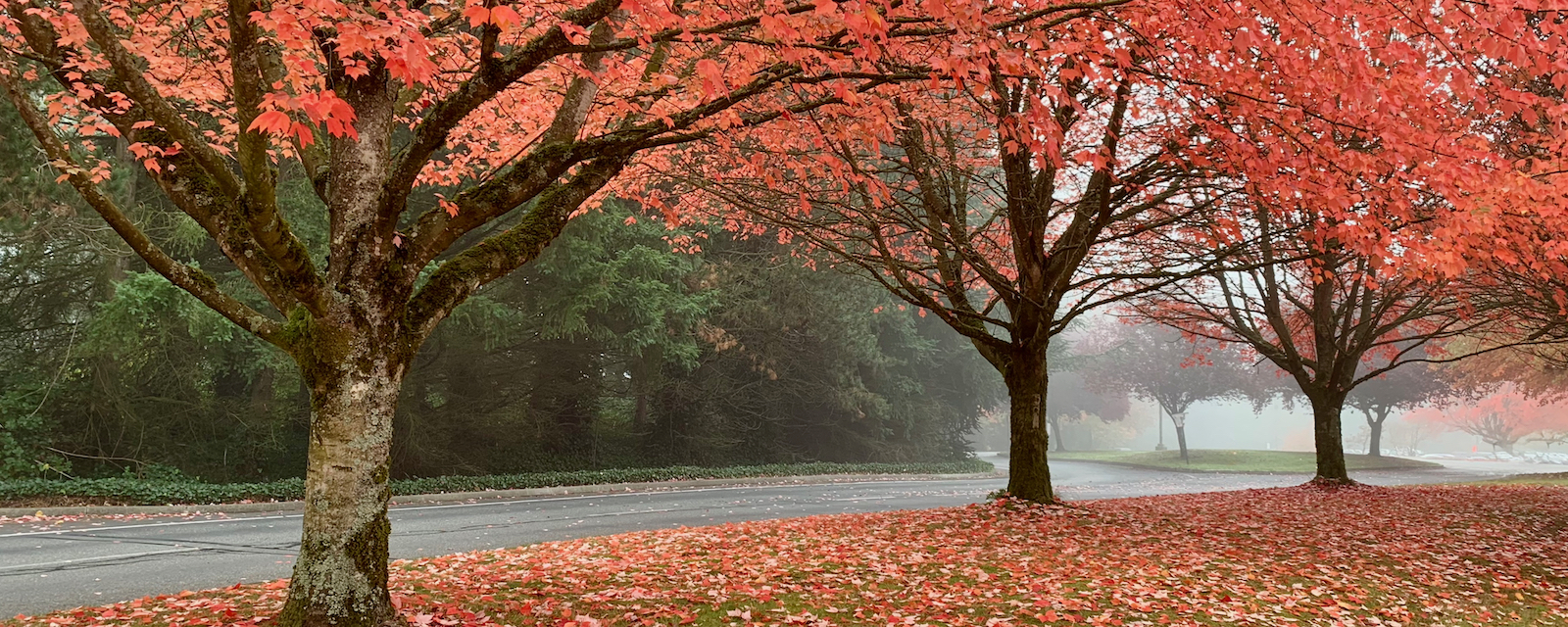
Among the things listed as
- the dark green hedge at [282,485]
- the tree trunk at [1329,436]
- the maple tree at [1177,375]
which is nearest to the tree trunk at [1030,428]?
the tree trunk at [1329,436]


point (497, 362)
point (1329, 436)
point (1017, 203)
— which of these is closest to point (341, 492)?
point (1017, 203)

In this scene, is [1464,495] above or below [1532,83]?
below

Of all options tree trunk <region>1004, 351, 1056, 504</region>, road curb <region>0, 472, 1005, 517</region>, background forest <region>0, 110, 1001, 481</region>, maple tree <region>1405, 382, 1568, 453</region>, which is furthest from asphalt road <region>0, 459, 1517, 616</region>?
maple tree <region>1405, 382, 1568, 453</region>

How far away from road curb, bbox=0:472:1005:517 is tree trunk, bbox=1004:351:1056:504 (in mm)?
10161

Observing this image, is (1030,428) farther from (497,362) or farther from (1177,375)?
(1177,375)

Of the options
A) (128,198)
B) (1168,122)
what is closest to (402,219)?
(128,198)

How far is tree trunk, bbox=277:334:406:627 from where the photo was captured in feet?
16.1

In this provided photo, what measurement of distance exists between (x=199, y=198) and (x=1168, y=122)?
963cm

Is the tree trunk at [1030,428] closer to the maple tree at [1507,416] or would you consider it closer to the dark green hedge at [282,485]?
the dark green hedge at [282,485]

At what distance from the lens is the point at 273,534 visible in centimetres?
1115

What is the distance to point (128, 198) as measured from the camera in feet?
50.3

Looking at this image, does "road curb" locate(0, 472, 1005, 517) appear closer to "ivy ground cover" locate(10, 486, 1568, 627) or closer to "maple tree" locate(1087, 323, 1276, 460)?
"ivy ground cover" locate(10, 486, 1568, 627)

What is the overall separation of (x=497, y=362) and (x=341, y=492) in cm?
1635

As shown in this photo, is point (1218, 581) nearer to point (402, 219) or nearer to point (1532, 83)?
point (1532, 83)
